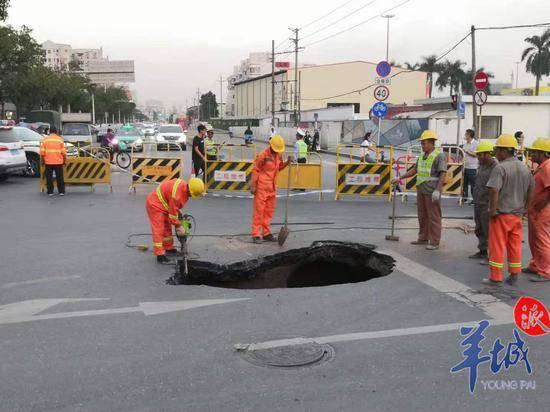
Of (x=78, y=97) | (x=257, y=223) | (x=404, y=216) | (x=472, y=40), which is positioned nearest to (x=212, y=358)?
(x=257, y=223)

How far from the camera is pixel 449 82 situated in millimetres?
79750

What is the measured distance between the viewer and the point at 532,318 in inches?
203

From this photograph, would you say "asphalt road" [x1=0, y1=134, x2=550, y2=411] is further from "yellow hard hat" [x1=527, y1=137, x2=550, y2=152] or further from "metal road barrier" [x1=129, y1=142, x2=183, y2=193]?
"metal road barrier" [x1=129, y1=142, x2=183, y2=193]

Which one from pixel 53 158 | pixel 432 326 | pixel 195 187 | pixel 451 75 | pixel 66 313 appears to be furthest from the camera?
pixel 451 75

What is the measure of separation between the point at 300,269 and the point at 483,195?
9.19ft

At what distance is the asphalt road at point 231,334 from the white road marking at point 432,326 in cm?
2

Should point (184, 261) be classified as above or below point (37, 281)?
above

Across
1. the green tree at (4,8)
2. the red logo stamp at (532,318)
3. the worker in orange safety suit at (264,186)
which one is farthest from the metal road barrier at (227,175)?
the green tree at (4,8)

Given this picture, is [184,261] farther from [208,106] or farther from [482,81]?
[208,106]

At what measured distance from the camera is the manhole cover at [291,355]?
4253mm

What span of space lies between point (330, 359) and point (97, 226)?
6.76 m

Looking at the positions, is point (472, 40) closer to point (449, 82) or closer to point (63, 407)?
point (63, 407)

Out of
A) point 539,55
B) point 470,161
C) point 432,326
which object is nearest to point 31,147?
point 470,161

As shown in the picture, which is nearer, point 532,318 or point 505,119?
point 532,318
